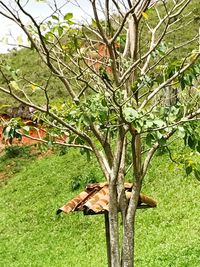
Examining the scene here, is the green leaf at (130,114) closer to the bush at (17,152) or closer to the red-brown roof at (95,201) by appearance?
the red-brown roof at (95,201)

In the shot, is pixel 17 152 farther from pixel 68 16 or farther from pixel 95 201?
pixel 68 16

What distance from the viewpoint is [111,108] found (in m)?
4.37

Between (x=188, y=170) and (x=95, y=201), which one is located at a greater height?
(x=188, y=170)

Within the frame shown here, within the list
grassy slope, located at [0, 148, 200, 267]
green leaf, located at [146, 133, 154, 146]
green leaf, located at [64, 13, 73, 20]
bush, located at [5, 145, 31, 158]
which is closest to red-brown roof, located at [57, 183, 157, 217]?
green leaf, located at [146, 133, 154, 146]

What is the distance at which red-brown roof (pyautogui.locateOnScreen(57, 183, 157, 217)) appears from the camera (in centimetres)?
517

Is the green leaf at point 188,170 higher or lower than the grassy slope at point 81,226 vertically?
higher

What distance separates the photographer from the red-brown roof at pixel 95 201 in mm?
5172

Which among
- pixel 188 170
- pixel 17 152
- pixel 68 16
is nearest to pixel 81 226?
pixel 17 152

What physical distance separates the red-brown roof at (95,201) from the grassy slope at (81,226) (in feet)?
11.7

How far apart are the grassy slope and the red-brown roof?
140 inches

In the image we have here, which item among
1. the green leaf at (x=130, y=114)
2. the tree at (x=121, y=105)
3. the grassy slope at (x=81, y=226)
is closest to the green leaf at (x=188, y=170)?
the tree at (x=121, y=105)

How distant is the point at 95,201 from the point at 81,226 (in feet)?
27.7

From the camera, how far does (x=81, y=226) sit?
13.5 m

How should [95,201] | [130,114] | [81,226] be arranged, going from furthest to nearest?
1. [81,226]
2. [95,201]
3. [130,114]
